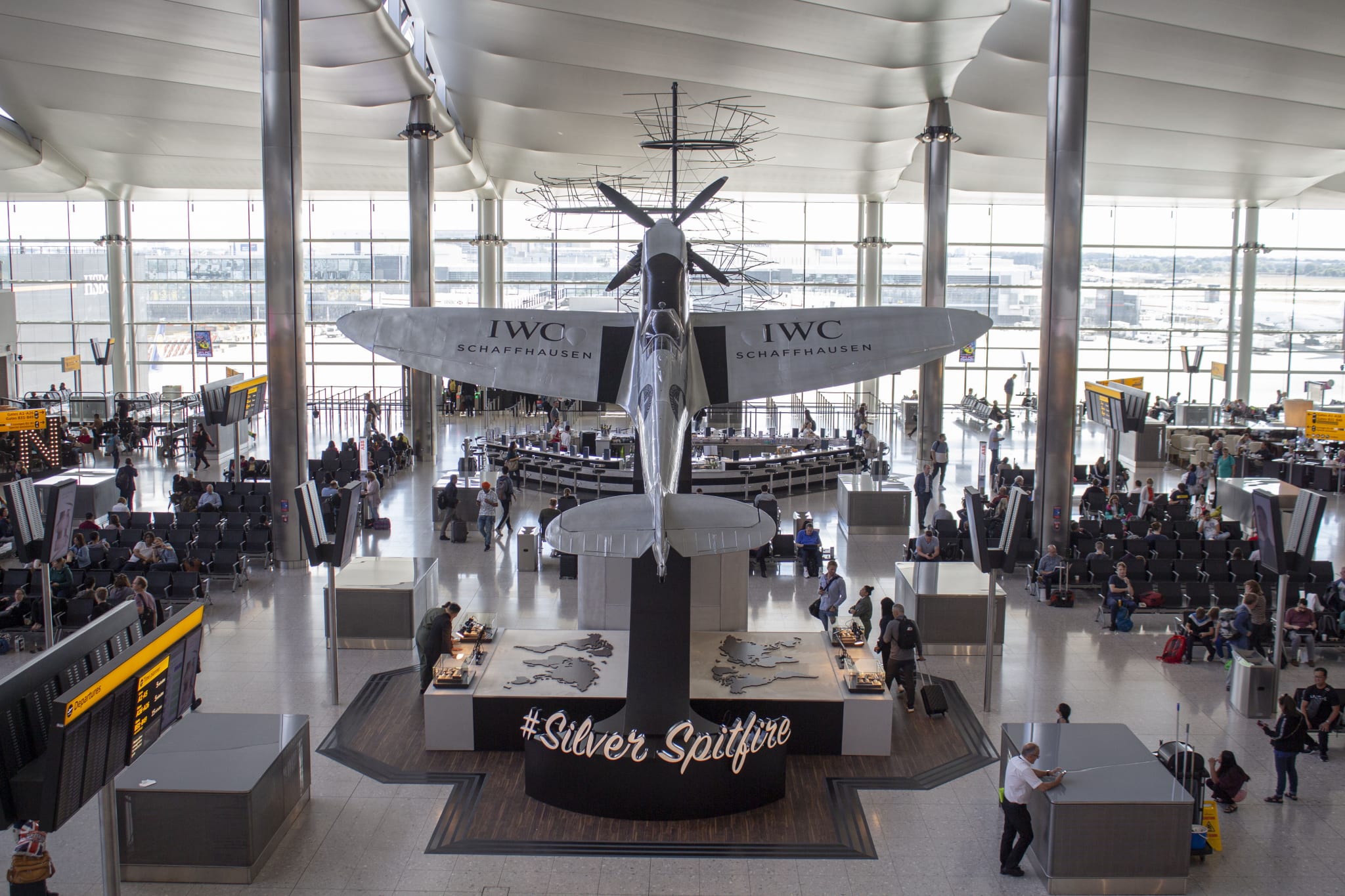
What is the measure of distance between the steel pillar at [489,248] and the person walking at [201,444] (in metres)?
16.6

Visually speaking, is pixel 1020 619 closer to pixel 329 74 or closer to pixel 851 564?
pixel 851 564

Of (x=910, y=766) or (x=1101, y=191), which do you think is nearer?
(x=910, y=766)

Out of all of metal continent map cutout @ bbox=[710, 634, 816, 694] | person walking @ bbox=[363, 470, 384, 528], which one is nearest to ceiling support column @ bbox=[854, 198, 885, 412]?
person walking @ bbox=[363, 470, 384, 528]

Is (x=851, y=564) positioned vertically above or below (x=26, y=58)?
below

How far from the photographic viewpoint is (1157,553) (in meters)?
19.5

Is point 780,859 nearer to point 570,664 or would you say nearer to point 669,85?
point 570,664

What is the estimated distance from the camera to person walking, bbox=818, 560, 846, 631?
50.9 ft

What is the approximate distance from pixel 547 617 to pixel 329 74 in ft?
57.2

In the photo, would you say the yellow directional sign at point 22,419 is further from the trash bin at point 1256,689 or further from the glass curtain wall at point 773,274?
the trash bin at point 1256,689

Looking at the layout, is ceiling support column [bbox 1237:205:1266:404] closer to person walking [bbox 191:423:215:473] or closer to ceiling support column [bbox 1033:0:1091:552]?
ceiling support column [bbox 1033:0:1091:552]

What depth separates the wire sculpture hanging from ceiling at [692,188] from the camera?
2630cm

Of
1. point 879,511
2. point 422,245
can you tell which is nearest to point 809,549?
point 879,511

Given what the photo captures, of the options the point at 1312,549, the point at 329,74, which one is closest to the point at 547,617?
the point at 1312,549

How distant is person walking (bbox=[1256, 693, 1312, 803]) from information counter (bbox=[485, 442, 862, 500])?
16.8 metres
